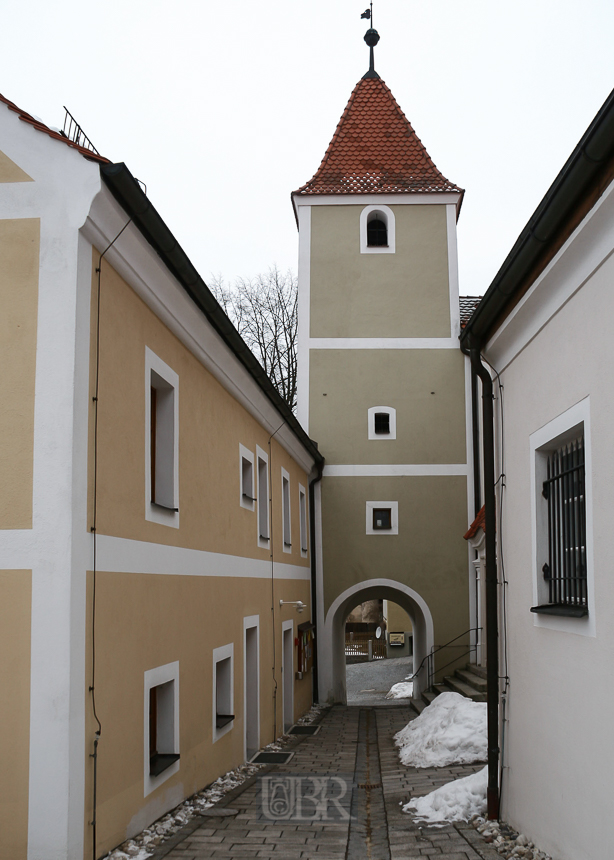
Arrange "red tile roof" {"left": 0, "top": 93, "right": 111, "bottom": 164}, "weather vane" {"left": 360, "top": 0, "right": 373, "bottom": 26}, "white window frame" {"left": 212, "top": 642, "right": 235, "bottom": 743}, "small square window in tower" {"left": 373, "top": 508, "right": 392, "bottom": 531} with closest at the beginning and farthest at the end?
1. "red tile roof" {"left": 0, "top": 93, "right": 111, "bottom": 164}
2. "white window frame" {"left": 212, "top": 642, "right": 235, "bottom": 743}
3. "small square window in tower" {"left": 373, "top": 508, "right": 392, "bottom": 531}
4. "weather vane" {"left": 360, "top": 0, "right": 373, "bottom": 26}

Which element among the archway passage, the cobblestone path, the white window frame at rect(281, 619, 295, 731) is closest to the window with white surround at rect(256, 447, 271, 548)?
the white window frame at rect(281, 619, 295, 731)

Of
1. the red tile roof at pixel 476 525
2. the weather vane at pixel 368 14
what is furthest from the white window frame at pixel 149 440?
the weather vane at pixel 368 14

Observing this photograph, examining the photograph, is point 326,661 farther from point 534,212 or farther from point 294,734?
point 534,212

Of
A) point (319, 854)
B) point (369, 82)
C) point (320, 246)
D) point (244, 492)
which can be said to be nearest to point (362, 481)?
point (320, 246)

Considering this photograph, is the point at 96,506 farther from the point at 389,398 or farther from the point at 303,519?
the point at 389,398

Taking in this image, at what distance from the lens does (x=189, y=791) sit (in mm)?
8047

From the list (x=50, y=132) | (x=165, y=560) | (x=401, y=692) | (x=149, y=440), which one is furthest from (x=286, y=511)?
(x=401, y=692)

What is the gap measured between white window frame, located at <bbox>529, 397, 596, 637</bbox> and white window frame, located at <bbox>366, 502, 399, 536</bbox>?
12.8 meters

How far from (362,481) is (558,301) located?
13.9 meters

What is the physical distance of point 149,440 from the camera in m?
7.28

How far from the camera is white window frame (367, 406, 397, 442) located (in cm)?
1952

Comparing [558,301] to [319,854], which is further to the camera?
[319,854]

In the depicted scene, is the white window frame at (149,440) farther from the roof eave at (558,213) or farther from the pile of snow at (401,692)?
the pile of snow at (401,692)

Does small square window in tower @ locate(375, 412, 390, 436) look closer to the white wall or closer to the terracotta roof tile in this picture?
the terracotta roof tile
